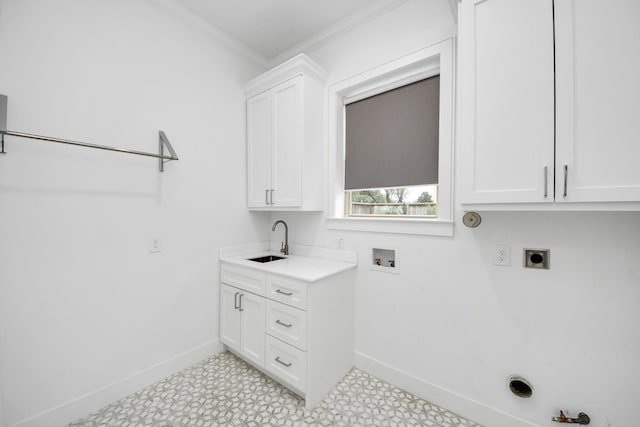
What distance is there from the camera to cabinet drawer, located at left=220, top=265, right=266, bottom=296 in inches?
75.2

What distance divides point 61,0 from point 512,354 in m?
3.34

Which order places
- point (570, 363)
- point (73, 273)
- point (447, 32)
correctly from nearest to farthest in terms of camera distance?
1. point (570, 363)
2. point (73, 273)
3. point (447, 32)

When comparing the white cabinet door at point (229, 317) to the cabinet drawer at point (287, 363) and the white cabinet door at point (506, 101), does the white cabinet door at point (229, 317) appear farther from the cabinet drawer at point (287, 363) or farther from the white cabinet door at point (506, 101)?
the white cabinet door at point (506, 101)

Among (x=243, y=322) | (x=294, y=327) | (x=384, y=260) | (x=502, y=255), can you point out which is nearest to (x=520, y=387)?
(x=502, y=255)

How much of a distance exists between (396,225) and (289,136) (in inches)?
44.4

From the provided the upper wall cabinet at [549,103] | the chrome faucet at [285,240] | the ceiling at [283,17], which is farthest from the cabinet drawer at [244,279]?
the ceiling at [283,17]

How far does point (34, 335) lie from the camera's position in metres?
1.42

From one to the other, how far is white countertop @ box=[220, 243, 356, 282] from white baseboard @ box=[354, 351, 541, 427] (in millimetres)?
755

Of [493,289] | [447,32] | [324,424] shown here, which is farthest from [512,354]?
[447,32]

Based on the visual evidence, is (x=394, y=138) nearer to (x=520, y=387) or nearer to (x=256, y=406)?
(x=520, y=387)

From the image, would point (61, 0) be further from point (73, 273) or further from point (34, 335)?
point (34, 335)

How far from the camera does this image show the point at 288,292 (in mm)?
1729

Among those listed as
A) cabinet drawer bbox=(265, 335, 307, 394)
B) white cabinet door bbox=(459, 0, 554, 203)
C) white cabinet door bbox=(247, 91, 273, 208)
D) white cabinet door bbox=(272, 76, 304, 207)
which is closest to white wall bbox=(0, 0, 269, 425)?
white cabinet door bbox=(247, 91, 273, 208)

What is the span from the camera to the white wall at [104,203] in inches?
54.4
